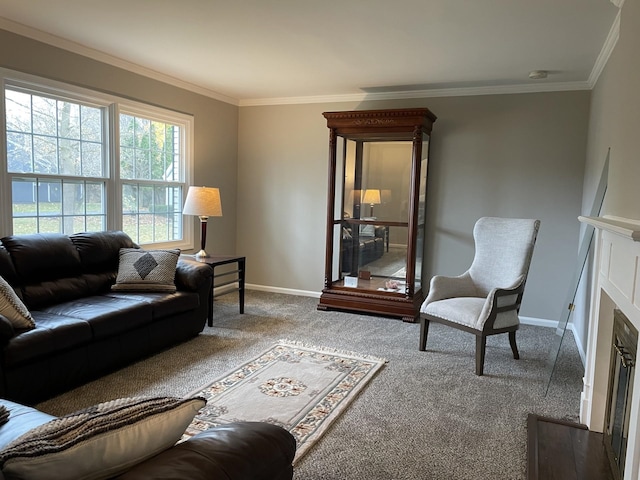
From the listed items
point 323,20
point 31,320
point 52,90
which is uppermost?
point 323,20

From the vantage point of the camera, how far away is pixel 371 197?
511 centimetres

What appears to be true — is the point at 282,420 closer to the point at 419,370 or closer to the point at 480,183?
the point at 419,370

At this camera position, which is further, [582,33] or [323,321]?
[323,321]

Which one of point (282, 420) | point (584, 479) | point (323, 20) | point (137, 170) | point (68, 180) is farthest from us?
point (137, 170)

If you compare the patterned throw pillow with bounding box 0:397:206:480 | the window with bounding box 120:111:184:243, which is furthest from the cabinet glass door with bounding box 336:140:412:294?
the patterned throw pillow with bounding box 0:397:206:480

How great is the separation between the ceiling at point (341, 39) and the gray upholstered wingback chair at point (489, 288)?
54.8 inches

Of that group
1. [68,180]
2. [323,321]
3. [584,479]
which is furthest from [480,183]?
[68,180]

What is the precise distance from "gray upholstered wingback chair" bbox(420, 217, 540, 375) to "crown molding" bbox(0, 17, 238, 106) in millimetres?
3269

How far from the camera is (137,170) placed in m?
4.55

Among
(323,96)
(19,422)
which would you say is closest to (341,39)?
(323,96)

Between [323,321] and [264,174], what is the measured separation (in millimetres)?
2158

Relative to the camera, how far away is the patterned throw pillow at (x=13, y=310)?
2619mm

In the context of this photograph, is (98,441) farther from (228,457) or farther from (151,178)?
(151,178)

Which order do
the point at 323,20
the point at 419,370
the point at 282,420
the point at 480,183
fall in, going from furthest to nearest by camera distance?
1. the point at 480,183
2. the point at 419,370
3. the point at 323,20
4. the point at 282,420
